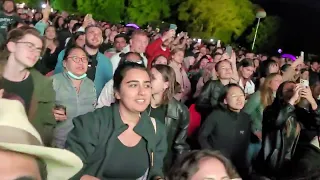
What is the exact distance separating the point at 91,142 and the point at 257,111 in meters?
3.31

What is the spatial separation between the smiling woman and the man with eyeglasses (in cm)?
90

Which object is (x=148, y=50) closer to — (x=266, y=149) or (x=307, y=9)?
(x=266, y=149)

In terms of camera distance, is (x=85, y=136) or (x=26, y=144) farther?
(x=85, y=136)

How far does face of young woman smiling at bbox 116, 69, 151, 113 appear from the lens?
3.16m

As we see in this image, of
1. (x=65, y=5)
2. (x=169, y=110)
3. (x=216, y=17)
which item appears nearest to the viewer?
(x=169, y=110)

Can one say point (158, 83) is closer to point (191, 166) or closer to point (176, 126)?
point (176, 126)

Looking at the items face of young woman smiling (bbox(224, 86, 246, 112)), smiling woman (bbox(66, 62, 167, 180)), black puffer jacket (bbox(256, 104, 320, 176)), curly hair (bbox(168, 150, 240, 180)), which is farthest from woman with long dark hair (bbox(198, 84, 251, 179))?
curly hair (bbox(168, 150, 240, 180))

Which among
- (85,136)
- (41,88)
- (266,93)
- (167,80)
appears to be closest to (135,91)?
(85,136)

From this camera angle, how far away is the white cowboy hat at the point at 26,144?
54.1 inches

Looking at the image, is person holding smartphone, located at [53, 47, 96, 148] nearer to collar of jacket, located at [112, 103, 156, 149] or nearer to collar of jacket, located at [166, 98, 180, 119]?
collar of jacket, located at [166, 98, 180, 119]

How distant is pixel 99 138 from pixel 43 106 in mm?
1161

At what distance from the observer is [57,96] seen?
4.45m

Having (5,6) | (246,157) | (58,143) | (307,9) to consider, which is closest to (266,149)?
(246,157)

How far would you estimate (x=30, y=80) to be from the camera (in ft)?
13.0
